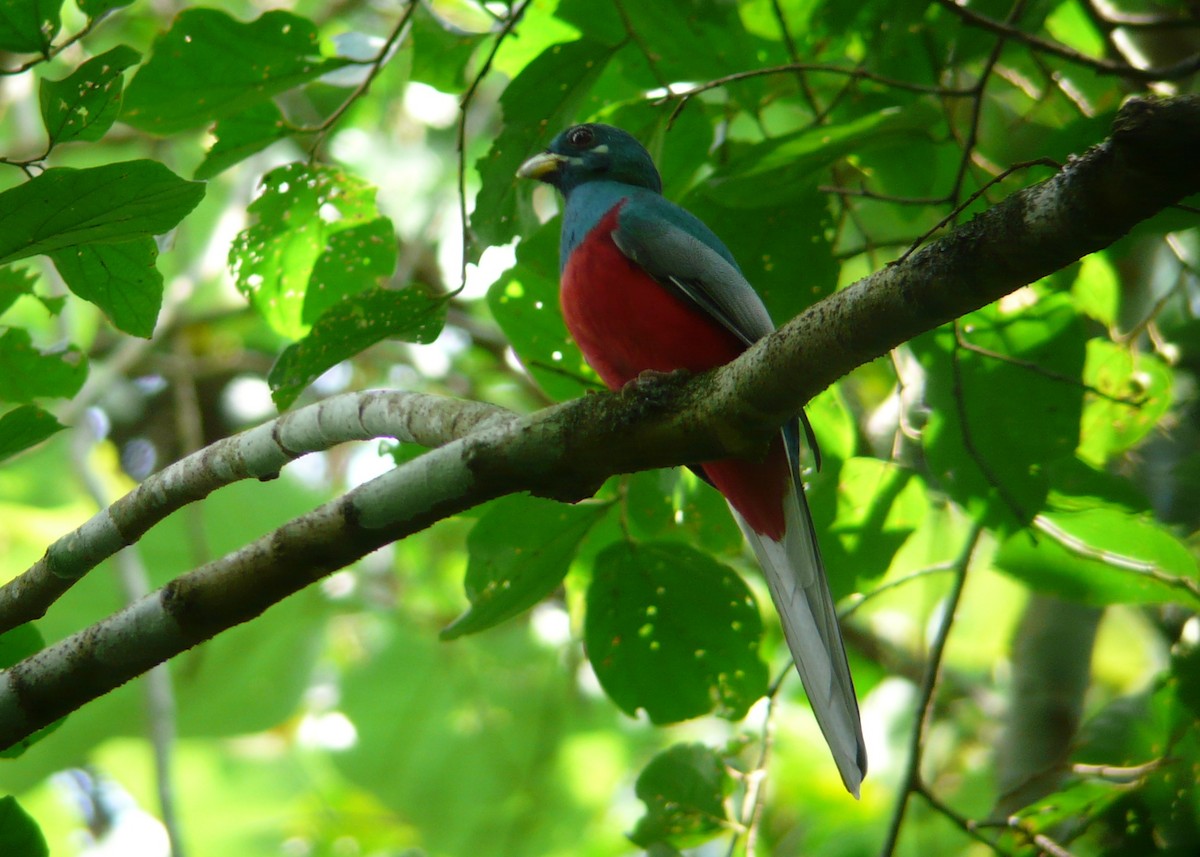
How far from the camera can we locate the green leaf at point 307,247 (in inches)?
120

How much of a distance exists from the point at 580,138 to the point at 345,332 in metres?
1.54

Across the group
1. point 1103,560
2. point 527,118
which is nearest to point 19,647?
point 527,118

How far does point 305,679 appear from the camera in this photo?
5.90 m

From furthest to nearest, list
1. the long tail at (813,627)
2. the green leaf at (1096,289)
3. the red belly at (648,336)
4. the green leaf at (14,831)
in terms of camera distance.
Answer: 1. the green leaf at (1096,289)
2. the red belly at (648,336)
3. the long tail at (813,627)
4. the green leaf at (14,831)

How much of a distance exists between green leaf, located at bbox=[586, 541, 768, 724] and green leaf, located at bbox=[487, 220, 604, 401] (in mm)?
512

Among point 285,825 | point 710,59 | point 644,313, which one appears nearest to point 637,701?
point 644,313

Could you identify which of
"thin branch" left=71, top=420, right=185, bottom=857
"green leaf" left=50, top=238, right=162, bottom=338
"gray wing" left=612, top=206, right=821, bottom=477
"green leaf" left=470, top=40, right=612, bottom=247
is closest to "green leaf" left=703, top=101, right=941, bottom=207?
"gray wing" left=612, top=206, right=821, bottom=477

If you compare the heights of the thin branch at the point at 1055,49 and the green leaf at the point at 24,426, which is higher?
the thin branch at the point at 1055,49

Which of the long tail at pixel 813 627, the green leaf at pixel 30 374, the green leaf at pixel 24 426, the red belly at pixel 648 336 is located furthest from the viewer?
the red belly at pixel 648 336

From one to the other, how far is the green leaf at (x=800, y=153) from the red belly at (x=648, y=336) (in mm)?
317

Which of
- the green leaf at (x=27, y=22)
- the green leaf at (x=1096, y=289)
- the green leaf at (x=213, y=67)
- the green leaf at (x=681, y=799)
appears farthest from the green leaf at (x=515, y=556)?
the green leaf at (x=1096, y=289)

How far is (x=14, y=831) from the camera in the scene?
1.92 m

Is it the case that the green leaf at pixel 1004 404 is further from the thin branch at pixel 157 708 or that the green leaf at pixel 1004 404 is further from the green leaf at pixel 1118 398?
the thin branch at pixel 157 708

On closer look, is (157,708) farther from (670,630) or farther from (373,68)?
(373,68)
